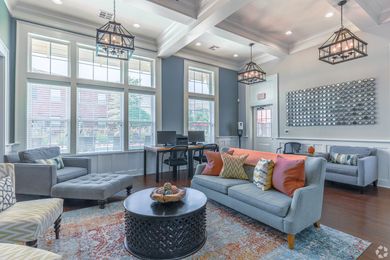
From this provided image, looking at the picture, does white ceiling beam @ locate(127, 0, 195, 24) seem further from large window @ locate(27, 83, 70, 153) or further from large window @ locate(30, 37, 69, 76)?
large window @ locate(27, 83, 70, 153)

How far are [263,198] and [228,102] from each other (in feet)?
17.4

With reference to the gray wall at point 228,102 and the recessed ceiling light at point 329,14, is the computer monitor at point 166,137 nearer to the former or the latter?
the gray wall at point 228,102

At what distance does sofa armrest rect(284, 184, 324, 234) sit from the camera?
84.1 inches

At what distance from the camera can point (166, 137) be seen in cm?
562

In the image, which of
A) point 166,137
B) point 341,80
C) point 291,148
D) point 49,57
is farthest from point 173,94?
point 341,80

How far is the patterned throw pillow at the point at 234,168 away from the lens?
10.8ft

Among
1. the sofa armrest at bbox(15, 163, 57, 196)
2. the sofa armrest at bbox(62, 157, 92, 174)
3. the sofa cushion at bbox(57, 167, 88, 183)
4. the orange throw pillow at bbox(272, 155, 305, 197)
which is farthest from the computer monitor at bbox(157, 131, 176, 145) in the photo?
the orange throw pillow at bbox(272, 155, 305, 197)

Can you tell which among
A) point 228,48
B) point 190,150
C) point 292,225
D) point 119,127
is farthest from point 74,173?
point 228,48

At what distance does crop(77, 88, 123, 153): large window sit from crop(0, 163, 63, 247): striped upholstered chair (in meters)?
2.63

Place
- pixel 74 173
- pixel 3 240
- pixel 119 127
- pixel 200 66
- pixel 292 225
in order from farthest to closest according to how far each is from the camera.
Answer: pixel 200 66
pixel 119 127
pixel 74 173
pixel 292 225
pixel 3 240

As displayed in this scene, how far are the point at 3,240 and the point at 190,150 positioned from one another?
4.01 meters

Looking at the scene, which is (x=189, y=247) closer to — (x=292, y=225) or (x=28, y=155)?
(x=292, y=225)

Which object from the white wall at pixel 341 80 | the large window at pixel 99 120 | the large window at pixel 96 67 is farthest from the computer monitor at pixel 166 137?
the white wall at pixel 341 80

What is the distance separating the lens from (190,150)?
17.8 feet
